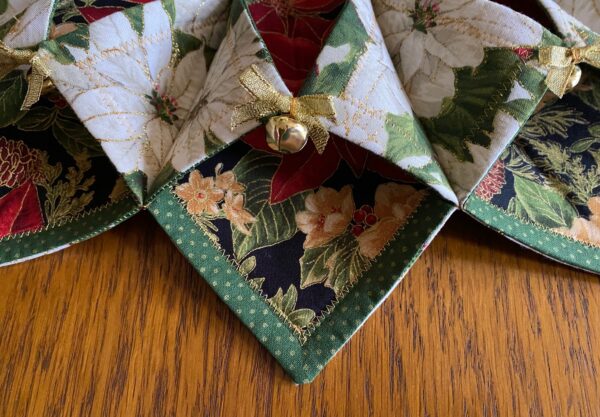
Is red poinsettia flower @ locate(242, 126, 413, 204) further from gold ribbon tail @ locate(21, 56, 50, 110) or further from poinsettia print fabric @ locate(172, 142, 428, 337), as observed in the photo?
gold ribbon tail @ locate(21, 56, 50, 110)

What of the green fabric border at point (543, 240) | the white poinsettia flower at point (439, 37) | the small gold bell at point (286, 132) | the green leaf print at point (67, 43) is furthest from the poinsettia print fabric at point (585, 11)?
the green leaf print at point (67, 43)

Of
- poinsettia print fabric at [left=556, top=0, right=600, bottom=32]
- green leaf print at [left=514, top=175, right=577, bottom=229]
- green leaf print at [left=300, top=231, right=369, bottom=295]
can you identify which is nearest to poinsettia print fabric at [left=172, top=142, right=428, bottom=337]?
green leaf print at [left=300, top=231, right=369, bottom=295]

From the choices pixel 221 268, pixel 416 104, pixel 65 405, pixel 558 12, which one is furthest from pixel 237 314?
pixel 558 12

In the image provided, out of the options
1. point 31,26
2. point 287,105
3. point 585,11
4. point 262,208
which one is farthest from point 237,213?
point 585,11

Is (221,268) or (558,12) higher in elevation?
(558,12)

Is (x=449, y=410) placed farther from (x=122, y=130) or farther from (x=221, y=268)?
(x=122, y=130)
